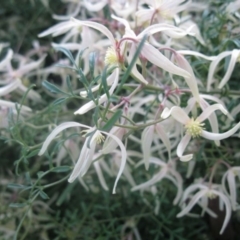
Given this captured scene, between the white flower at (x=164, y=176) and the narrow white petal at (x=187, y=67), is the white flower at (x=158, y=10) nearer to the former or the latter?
the narrow white petal at (x=187, y=67)

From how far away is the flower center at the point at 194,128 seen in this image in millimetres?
504

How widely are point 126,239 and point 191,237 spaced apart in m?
0.09

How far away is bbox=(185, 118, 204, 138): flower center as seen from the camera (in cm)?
50

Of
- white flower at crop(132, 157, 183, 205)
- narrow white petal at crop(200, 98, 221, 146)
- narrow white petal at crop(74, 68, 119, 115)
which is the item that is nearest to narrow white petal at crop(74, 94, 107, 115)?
narrow white petal at crop(74, 68, 119, 115)

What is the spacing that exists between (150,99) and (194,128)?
19 cm

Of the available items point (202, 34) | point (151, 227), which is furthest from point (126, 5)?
point (151, 227)

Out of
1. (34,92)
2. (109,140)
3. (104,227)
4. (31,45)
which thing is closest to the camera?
(109,140)

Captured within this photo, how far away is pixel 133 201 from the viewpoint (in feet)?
2.56

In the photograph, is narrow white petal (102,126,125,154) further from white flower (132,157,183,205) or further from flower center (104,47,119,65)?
white flower (132,157,183,205)

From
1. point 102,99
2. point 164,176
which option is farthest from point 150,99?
point 102,99

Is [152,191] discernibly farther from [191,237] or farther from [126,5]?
[126,5]

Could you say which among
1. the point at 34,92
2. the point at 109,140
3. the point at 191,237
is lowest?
the point at 191,237

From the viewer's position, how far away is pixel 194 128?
0.51m

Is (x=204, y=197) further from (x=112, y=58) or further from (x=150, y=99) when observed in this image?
(x=112, y=58)
